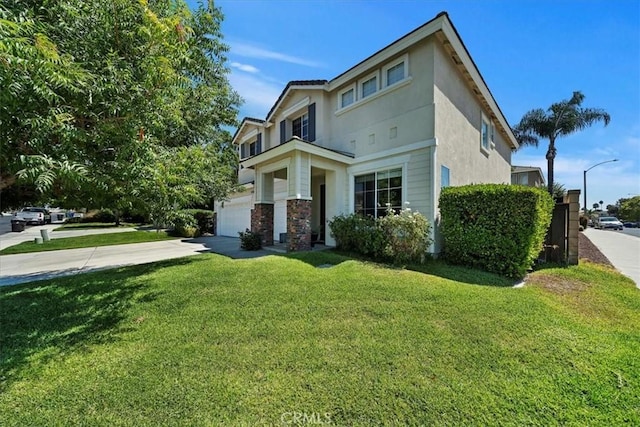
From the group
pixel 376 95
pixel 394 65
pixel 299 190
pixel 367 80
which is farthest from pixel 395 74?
pixel 299 190

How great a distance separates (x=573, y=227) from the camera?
871 cm

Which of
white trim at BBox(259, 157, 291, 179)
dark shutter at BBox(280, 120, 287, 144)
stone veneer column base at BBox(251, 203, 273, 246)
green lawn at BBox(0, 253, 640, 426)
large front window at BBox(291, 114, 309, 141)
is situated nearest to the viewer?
green lawn at BBox(0, 253, 640, 426)

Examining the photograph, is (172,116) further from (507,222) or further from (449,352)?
(507,222)

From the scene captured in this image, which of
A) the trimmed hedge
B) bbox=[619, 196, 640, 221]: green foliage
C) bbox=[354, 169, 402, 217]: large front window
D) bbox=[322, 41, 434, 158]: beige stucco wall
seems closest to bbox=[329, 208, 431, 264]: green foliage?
the trimmed hedge

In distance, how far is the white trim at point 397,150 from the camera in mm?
8753

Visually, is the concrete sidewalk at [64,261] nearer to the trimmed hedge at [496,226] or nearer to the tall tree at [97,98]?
the trimmed hedge at [496,226]

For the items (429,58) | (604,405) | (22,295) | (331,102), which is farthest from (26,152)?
(331,102)

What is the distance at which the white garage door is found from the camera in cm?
1706

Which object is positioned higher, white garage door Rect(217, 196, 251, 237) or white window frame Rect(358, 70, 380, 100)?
white window frame Rect(358, 70, 380, 100)

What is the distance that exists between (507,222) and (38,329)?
10255 millimetres

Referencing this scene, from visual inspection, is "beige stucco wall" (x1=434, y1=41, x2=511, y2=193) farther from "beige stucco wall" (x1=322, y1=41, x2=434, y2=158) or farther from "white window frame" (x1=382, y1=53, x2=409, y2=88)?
"white window frame" (x1=382, y1=53, x2=409, y2=88)

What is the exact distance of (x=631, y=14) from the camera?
7.21 meters

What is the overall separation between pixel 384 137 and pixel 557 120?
22353mm

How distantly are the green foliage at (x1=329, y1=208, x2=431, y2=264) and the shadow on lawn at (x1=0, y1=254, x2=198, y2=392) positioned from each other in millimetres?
5995
